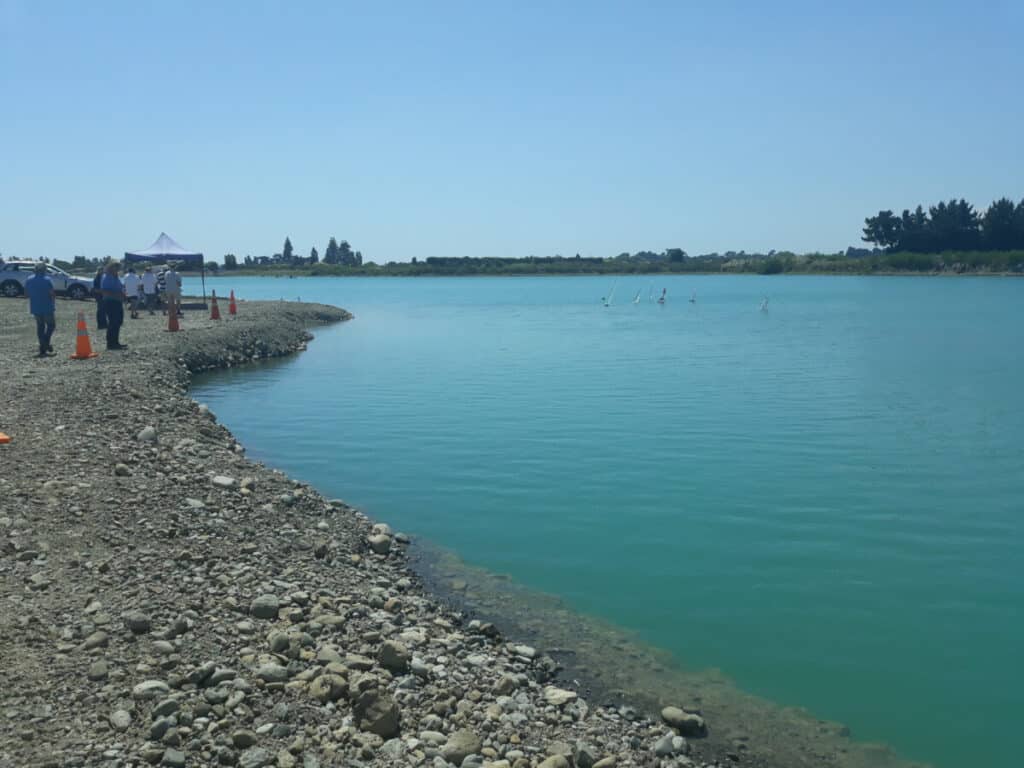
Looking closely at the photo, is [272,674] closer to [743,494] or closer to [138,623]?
[138,623]

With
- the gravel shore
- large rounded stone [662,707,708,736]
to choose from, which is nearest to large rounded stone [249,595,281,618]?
the gravel shore

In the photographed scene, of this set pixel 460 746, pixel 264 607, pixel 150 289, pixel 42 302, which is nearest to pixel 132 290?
pixel 150 289

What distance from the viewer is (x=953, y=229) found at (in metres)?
152

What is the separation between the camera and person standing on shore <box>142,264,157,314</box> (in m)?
41.0

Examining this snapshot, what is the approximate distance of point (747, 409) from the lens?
23.4 metres

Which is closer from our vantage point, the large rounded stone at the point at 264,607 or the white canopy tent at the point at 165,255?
the large rounded stone at the point at 264,607

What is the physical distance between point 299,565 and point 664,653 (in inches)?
165

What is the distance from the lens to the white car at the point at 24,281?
1799 inches

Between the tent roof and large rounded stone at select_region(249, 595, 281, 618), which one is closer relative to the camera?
large rounded stone at select_region(249, 595, 281, 618)

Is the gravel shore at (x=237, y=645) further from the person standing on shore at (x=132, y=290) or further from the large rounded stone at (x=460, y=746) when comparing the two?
the person standing on shore at (x=132, y=290)

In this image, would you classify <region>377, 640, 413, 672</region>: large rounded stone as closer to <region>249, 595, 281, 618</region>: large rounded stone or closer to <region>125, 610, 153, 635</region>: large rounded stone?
<region>249, 595, 281, 618</region>: large rounded stone

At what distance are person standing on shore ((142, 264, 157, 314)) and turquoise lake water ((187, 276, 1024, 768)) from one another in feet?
37.7

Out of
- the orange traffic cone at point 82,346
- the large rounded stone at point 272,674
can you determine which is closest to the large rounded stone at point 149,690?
the large rounded stone at point 272,674

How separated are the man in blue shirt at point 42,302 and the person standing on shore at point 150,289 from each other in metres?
18.3
